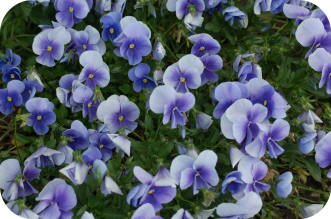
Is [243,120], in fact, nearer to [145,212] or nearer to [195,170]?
[195,170]

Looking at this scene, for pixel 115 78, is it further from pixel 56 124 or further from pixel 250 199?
A: pixel 250 199

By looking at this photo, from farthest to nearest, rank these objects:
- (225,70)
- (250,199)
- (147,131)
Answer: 1. (225,70)
2. (147,131)
3. (250,199)

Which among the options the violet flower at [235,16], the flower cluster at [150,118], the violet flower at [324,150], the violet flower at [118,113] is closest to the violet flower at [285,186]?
the flower cluster at [150,118]

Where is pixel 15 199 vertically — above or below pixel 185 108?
below

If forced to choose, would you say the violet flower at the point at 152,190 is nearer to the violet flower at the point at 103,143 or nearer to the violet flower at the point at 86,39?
the violet flower at the point at 103,143

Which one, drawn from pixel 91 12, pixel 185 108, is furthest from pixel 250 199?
pixel 91 12

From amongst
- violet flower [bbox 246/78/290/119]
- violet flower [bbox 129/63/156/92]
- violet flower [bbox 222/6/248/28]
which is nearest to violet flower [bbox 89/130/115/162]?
violet flower [bbox 129/63/156/92]

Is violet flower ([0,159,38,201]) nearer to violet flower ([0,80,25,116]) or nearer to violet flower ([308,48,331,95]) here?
violet flower ([0,80,25,116])
